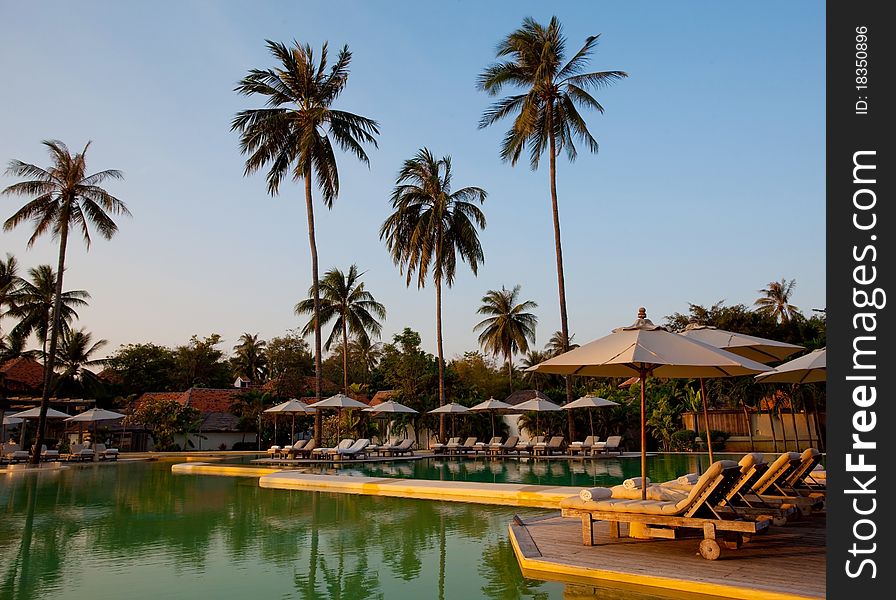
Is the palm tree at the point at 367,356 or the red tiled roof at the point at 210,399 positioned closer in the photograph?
the red tiled roof at the point at 210,399

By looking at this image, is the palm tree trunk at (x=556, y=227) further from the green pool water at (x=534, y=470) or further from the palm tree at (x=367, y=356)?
the palm tree at (x=367, y=356)

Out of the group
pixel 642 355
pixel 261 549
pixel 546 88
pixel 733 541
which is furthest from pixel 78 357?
pixel 733 541

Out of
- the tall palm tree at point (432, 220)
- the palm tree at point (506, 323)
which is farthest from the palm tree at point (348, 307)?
the tall palm tree at point (432, 220)

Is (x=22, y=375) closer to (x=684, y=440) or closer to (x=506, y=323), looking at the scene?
(x=506, y=323)

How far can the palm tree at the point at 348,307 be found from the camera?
40344 mm

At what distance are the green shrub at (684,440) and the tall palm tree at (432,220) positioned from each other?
1050 centimetres

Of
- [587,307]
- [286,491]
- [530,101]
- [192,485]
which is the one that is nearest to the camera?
[286,491]

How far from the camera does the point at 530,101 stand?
960 inches

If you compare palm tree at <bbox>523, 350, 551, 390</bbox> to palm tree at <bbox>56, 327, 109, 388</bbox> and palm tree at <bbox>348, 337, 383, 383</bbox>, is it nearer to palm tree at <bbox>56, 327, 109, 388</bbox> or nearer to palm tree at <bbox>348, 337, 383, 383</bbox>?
palm tree at <bbox>348, 337, 383, 383</bbox>

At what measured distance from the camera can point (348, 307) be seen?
40.7 m
